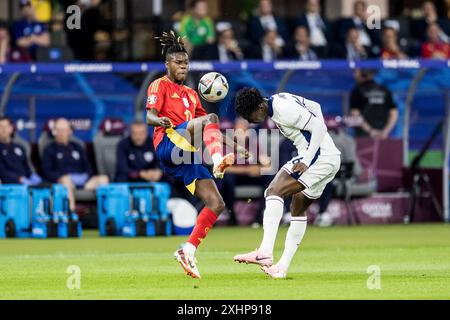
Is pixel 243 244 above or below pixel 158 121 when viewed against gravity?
below

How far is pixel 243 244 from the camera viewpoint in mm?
18422

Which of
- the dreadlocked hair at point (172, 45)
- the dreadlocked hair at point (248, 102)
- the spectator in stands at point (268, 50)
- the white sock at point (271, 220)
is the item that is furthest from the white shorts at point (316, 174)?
the spectator in stands at point (268, 50)

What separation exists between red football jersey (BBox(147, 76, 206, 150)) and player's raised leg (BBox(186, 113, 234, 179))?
334mm

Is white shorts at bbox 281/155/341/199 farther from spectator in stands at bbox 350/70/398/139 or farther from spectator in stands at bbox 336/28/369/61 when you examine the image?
spectator in stands at bbox 336/28/369/61

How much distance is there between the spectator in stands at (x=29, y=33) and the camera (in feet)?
76.6

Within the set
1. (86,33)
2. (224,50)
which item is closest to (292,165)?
(224,50)

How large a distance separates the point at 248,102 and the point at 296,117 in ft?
1.76

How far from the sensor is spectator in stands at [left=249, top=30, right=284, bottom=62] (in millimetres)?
23844

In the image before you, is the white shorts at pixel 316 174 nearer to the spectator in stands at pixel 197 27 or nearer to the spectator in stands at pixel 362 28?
the spectator in stands at pixel 197 27

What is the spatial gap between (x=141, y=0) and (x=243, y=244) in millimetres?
8898

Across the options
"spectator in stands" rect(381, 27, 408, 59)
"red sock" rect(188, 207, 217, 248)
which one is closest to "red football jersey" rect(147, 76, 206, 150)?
"red sock" rect(188, 207, 217, 248)

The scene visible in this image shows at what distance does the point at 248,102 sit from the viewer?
42.2 feet
